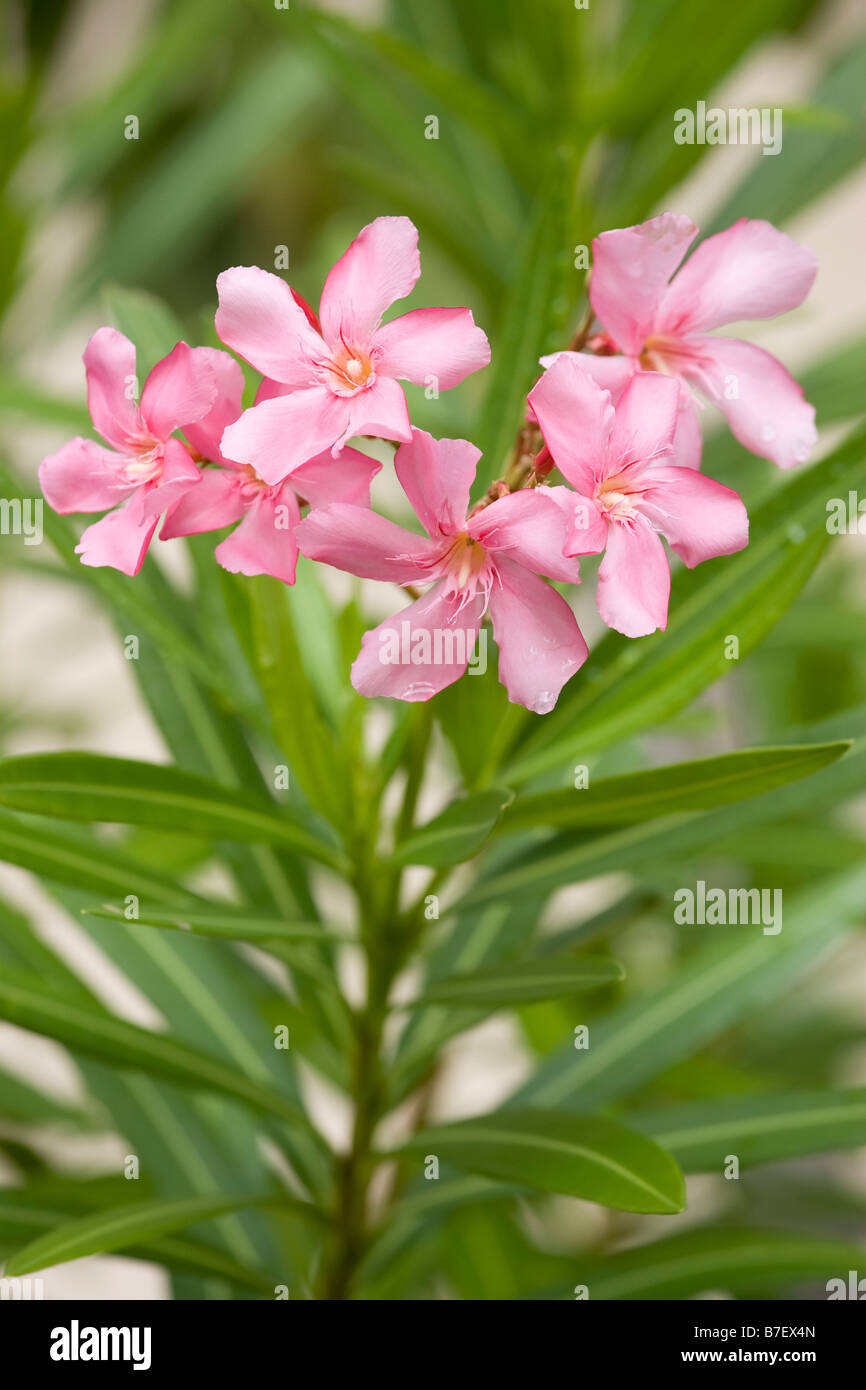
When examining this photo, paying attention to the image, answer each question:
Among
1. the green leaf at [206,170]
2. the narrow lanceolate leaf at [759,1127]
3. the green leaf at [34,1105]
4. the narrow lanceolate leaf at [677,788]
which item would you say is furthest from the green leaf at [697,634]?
the green leaf at [206,170]

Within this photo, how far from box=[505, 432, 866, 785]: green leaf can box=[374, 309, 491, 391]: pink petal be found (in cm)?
18

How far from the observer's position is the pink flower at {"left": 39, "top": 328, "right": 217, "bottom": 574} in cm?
42

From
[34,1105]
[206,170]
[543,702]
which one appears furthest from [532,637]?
[206,170]

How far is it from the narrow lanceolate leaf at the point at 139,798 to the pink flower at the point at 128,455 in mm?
91

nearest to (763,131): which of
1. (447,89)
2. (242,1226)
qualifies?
(447,89)

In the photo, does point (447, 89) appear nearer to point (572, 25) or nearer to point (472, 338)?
point (572, 25)

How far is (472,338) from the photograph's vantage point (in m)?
0.40

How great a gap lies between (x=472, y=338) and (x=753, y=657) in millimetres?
786

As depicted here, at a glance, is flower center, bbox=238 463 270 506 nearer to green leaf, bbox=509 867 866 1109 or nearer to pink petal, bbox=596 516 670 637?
pink petal, bbox=596 516 670 637

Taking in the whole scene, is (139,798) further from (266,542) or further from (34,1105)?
(34,1105)

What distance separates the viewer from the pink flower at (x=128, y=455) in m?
0.42

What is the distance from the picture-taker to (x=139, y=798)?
1.64ft

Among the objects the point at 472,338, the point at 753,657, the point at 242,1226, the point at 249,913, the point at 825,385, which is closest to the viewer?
the point at 472,338

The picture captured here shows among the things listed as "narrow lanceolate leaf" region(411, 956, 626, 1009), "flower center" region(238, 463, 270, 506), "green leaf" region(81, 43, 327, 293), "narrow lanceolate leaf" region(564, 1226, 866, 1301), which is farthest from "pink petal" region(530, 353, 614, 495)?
"green leaf" region(81, 43, 327, 293)
